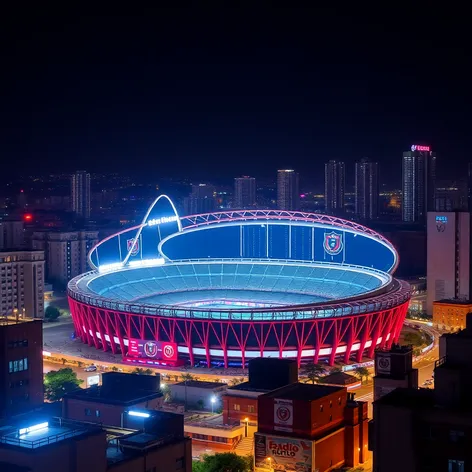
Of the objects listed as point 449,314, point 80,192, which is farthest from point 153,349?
point 80,192

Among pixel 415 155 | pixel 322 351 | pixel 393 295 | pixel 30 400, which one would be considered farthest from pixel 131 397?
pixel 415 155

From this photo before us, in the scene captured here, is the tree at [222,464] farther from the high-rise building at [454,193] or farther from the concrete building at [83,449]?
the high-rise building at [454,193]

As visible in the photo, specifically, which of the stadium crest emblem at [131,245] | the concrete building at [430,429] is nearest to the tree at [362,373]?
the stadium crest emblem at [131,245]

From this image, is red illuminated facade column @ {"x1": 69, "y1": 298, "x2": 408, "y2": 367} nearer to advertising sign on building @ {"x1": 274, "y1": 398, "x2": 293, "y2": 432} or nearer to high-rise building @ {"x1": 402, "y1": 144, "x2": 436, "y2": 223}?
advertising sign on building @ {"x1": 274, "y1": 398, "x2": 293, "y2": 432}

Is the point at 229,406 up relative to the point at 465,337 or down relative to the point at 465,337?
down

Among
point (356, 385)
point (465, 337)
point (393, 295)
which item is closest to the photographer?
point (465, 337)

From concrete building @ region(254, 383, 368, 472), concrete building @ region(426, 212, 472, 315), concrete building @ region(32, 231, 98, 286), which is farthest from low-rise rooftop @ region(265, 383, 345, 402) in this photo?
concrete building @ region(32, 231, 98, 286)

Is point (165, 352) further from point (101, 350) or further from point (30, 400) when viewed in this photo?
point (30, 400)

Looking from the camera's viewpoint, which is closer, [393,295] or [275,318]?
[275,318]
